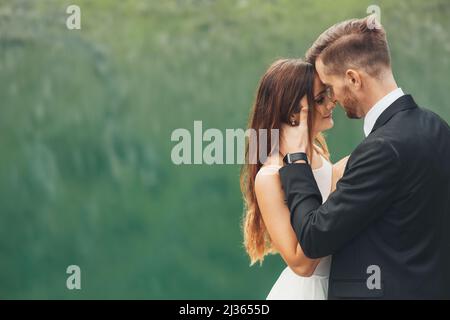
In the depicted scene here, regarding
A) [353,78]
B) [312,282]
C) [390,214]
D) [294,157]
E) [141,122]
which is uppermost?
[141,122]

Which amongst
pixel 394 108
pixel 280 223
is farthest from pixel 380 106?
pixel 280 223

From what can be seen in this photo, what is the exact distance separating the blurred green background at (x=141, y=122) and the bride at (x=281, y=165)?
12.2 feet

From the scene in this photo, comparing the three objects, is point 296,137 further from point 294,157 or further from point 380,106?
point 380,106

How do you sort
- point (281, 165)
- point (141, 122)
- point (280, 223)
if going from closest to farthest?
point (280, 223) < point (281, 165) < point (141, 122)

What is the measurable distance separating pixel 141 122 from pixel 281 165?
4.26 metres

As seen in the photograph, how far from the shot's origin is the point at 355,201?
178cm

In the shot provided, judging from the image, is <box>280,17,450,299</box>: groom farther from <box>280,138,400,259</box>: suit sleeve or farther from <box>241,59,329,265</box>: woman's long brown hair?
<box>241,59,329,265</box>: woman's long brown hair

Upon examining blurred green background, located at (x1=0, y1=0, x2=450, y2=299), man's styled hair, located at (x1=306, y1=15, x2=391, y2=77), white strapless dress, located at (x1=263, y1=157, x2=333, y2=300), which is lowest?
white strapless dress, located at (x1=263, y1=157, x2=333, y2=300)

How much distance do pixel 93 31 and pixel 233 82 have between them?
114cm

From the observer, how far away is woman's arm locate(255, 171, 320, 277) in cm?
198

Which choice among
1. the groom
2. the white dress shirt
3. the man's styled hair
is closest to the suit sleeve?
the groom

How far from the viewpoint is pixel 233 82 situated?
626 centimetres

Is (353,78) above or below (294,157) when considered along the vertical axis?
above

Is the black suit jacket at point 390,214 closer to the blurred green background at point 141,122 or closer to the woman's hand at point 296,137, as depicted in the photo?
the woman's hand at point 296,137
